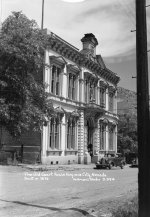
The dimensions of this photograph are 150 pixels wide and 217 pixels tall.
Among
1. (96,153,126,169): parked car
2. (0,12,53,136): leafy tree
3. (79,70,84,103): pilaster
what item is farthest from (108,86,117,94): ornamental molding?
(0,12,53,136): leafy tree

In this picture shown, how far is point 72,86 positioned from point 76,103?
1.76 meters

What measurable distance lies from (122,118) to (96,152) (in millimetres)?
12580

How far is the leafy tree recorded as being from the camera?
1847 centimetres

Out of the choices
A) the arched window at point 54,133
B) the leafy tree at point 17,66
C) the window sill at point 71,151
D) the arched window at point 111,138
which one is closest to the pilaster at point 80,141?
the window sill at point 71,151

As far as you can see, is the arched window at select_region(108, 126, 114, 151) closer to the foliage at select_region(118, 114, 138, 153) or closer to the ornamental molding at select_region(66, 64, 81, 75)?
the foliage at select_region(118, 114, 138, 153)

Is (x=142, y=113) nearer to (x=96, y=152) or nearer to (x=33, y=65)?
(x=33, y=65)

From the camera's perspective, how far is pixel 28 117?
2042 centimetres

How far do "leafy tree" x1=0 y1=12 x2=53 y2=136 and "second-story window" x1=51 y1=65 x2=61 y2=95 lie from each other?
460 inches

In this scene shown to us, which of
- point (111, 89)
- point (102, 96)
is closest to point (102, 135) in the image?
point (102, 96)

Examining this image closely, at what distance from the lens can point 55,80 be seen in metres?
32.8

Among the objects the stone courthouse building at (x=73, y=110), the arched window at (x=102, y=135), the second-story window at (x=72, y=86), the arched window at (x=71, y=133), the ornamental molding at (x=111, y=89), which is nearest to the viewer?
the stone courthouse building at (x=73, y=110)

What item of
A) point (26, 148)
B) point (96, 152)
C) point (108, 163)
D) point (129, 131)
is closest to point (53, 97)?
point (26, 148)

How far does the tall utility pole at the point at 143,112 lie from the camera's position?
6691 mm

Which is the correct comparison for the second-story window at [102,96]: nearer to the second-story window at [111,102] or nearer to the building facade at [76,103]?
the building facade at [76,103]
